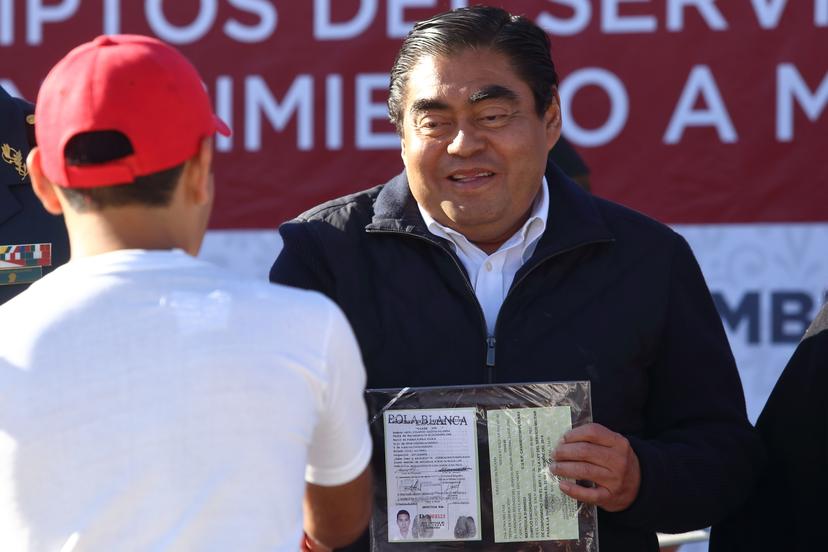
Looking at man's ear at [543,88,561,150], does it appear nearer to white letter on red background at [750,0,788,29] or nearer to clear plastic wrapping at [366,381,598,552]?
clear plastic wrapping at [366,381,598,552]

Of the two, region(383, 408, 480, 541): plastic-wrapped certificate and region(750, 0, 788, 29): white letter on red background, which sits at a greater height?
region(750, 0, 788, 29): white letter on red background

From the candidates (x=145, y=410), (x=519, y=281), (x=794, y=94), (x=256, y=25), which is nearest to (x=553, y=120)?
(x=519, y=281)

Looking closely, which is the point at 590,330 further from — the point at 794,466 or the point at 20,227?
the point at 20,227

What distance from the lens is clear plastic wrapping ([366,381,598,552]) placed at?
216 centimetres

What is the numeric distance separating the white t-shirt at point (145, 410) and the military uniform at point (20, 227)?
111 centimetres

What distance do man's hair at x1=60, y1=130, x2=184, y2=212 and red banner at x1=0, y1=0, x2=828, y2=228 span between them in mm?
2753

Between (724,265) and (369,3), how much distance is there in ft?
4.55

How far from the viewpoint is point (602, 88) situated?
421cm

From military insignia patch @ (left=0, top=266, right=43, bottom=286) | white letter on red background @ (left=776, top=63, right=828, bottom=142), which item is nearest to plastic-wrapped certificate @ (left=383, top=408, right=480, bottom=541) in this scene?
military insignia patch @ (left=0, top=266, right=43, bottom=286)

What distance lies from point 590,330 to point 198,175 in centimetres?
95

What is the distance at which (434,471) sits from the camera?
7.09ft

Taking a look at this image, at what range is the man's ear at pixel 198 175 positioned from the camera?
1.58 meters

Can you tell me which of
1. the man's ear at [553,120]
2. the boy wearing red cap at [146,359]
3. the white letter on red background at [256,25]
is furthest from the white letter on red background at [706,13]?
the boy wearing red cap at [146,359]

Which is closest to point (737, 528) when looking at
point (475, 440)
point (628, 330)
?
point (628, 330)
